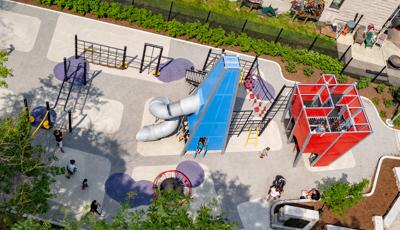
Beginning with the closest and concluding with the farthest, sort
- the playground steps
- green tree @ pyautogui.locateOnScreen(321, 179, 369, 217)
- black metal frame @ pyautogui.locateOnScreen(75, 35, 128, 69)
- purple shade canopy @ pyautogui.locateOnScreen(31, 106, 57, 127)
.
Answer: green tree @ pyautogui.locateOnScreen(321, 179, 369, 217) < purple shade canopy @ pyautogui.locateOnScreen(31, 106, 57, 127) < the playground steps < black metal frame @ pyautogui.locateOnScreen(75, 35, 128, 69)

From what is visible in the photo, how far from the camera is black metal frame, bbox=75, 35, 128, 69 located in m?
Result: 31.6

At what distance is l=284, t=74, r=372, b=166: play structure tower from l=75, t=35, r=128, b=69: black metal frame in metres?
12.6

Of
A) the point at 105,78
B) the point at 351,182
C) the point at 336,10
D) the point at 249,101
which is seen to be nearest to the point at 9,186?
the point at 105,78

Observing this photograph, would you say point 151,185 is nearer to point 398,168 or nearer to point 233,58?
point 233,58

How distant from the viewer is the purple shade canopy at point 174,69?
105 feet

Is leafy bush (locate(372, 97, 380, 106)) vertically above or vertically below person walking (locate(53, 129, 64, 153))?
above

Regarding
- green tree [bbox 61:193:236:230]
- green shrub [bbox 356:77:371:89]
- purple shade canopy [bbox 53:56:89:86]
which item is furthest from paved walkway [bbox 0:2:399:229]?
green tree [bbox 61:193:236:230]

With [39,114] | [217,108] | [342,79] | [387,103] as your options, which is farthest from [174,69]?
[387,103]

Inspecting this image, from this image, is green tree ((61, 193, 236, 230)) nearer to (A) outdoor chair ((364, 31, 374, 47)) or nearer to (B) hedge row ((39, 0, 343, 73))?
(B) hedge row ((39, 0, 343, 73))

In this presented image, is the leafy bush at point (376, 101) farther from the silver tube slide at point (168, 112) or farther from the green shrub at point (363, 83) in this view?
the silver tube slide at point (168, 112)

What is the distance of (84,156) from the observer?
26875mm

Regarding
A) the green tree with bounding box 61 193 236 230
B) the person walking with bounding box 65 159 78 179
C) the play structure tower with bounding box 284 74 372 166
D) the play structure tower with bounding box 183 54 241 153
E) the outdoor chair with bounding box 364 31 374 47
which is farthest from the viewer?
the outdoor chair with bounding box 364 31 374 47

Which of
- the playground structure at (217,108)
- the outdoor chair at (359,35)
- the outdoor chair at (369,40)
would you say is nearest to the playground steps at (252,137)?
the playground structure at (217,108)

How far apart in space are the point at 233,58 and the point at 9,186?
12.8 meters
